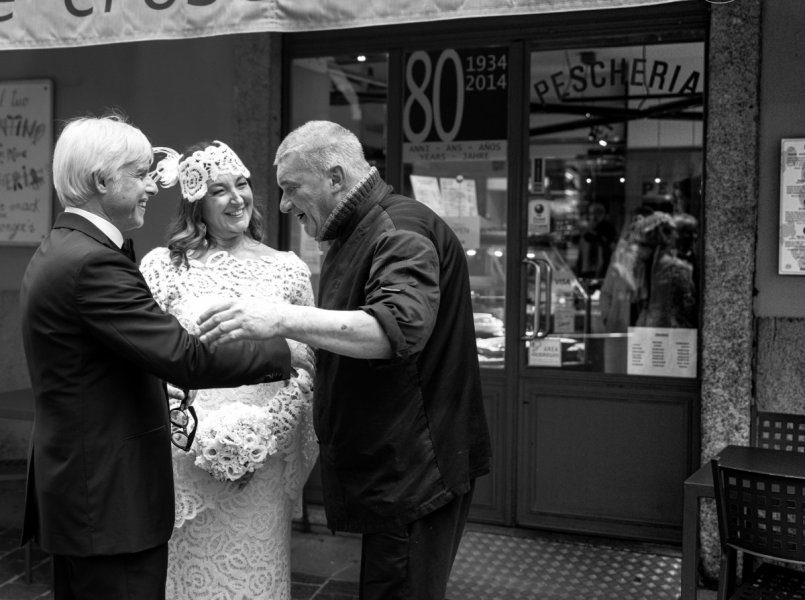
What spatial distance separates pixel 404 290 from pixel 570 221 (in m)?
3.12

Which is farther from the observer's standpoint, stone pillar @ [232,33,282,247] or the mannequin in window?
stone pillar @ [232,33,282,247]

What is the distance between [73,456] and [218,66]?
12.5 feet

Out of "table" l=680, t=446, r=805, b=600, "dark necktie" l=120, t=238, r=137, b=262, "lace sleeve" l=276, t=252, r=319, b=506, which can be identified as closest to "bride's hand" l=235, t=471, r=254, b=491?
"lace sleeve" l=276, t=252, r=319, b=506

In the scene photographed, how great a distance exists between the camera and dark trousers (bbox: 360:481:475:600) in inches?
110

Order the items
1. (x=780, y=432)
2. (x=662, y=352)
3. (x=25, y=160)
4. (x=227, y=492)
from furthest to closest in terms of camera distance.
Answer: (x=25, y=160) < (x=662, y=352) < (x=780, y=432) < (x=227, y=492)

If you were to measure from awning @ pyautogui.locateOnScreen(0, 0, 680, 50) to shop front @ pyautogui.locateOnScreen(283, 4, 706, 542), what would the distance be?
1.50 meters

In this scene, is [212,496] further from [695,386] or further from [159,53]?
[159,53]

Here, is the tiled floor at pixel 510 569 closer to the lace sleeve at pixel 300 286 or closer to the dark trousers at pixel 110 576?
the lace sleeve at pixel 300 286

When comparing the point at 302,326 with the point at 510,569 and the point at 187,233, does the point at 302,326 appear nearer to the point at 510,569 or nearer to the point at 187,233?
the point at 187,233

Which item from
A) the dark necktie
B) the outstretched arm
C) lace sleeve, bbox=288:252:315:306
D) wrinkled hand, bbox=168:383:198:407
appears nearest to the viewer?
the outstretched arm

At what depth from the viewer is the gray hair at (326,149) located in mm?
2816

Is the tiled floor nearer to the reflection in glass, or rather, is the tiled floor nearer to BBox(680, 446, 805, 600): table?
the reflection in glass

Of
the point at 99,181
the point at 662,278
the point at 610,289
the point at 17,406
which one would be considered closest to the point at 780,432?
the point at 662,278

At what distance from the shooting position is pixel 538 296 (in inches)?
216
